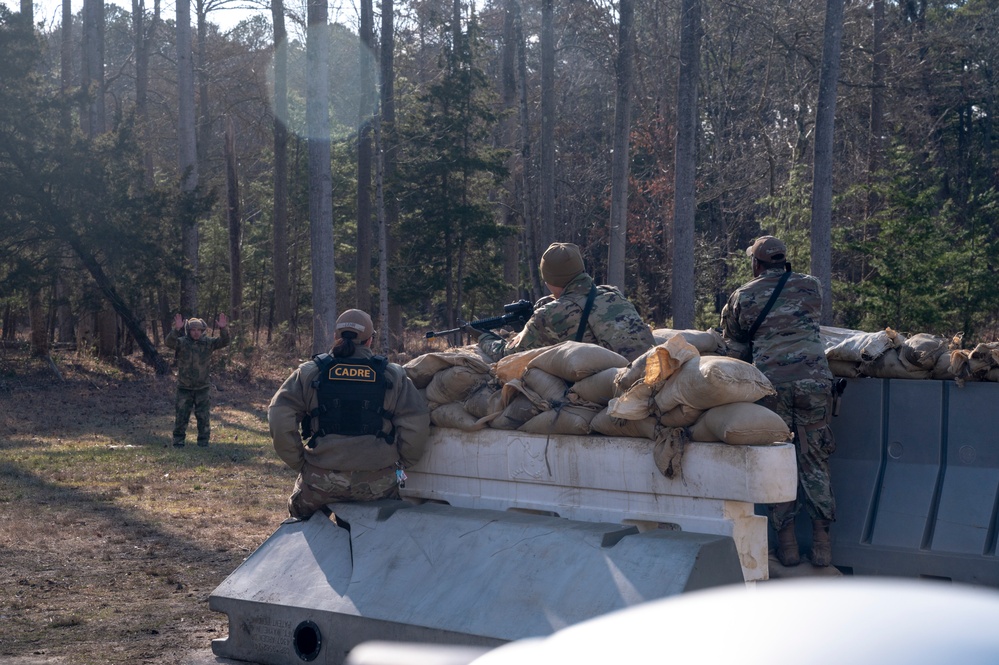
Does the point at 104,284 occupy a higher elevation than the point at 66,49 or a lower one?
lower

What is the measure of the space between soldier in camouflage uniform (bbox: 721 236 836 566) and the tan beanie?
103 centimetres

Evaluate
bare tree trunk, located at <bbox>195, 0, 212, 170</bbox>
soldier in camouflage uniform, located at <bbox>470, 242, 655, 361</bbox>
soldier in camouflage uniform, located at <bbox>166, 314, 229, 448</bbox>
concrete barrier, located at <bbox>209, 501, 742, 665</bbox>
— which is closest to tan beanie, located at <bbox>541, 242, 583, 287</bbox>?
soldier in camouflage uniform, located at <bbox>470, 242, 655, 361</bbox>

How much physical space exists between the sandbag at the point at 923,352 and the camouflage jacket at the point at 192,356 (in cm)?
1132

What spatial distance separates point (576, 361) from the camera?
19.6 ft

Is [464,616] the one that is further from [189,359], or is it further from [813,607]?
[189,359]

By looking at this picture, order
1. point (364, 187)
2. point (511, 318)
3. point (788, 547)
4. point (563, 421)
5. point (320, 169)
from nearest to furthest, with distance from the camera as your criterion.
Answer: point (563, 421)
point (788, 547)
point (511, 318)
point (320, 169)
point (364, 187)

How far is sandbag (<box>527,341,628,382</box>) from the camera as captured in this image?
597 cm

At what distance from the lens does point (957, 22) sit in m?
32.8

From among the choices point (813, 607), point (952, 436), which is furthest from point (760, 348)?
point (813, 607)

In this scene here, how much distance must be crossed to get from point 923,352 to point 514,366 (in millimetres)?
2299

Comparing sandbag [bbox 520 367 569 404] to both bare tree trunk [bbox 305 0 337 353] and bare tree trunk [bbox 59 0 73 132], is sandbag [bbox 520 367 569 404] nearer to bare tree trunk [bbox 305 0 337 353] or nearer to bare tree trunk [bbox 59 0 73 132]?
bare tree trunk [bbox 305 0 337 353]

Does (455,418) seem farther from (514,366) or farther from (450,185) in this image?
(450,185)

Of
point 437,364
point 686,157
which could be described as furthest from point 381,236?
point 437,364

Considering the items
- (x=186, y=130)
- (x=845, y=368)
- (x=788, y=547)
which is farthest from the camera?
(x=186, y=130)
